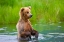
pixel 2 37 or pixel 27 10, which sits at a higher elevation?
pixel 27 10

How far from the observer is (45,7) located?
59.6ft

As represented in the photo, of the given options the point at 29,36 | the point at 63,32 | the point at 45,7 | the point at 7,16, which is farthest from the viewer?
the point at 45,7

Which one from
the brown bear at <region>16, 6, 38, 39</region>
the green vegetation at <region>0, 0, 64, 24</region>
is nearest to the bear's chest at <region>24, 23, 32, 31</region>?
the brown bear at <region>16, 6, 38, 39</region>

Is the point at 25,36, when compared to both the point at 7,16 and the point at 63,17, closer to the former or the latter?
the point at 7,16

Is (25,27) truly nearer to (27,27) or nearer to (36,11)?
(27,27)

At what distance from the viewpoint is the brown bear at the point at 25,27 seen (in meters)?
A: 10.5

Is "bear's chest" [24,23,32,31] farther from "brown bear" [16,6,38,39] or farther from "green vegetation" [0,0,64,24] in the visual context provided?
"green vegetation" [0,0,64,24]

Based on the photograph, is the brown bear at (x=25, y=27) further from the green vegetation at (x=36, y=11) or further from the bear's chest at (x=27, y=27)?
the green vegetation at (x=36, y=11)

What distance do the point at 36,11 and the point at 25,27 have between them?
7.54 metres

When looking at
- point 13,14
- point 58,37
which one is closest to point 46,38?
point 58,37

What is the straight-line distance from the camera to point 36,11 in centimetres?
1822

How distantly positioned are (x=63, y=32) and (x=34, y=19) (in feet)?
18.7

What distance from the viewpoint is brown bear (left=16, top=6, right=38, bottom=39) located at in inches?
415

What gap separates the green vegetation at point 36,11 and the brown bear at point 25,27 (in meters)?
6.09
